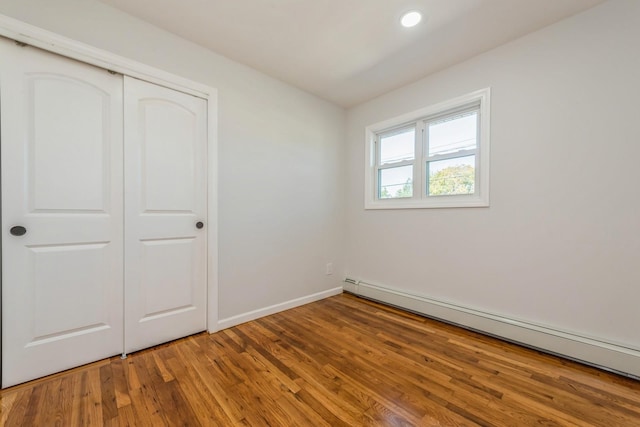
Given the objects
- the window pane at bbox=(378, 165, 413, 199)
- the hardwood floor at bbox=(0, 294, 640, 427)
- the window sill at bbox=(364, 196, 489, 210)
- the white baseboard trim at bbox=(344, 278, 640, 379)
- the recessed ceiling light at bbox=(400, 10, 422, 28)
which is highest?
the recessed ceiling light at bbox=(400, 10, 422, 28)

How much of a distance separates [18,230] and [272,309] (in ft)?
6.61

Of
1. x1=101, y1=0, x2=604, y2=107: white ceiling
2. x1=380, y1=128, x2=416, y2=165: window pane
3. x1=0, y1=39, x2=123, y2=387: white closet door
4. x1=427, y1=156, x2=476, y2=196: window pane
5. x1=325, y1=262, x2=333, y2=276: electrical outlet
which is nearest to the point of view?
x1=0, y1=39, x2=123, y2=387: white closet door

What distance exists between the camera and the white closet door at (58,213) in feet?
5.06

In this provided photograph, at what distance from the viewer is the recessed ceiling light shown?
6.17ft

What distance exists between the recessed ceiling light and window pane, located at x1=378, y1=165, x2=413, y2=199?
141 cm

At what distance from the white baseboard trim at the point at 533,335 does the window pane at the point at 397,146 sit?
1597 mm

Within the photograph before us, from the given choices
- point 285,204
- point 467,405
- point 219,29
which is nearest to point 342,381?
point 467,405

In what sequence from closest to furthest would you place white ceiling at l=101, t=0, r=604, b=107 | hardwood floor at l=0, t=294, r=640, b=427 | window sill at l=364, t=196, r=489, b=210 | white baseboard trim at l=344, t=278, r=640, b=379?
hardwood floor at l=0, t=294, r=640, b=427 → white baseboard trim at l=344, t=278, r=640, b=379 → white ceiling at l=101, t=0, r=604, b=107 → window sill at l=364, t=196, r=489, b=210

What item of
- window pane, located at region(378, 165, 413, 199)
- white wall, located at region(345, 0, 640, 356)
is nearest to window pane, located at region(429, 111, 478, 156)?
white wall, located at region(345, 0, 640, 356)

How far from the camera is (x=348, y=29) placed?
2.05 metres

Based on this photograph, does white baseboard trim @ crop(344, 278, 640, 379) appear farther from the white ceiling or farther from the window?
the white ceiling

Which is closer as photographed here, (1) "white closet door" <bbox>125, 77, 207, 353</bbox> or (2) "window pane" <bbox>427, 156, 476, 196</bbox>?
(1) "white closet door" <bbox>125, 77, 207, 353</bbox>

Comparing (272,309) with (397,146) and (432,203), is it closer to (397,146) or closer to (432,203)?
(432,203)

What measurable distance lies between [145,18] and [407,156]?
273 centimetres
